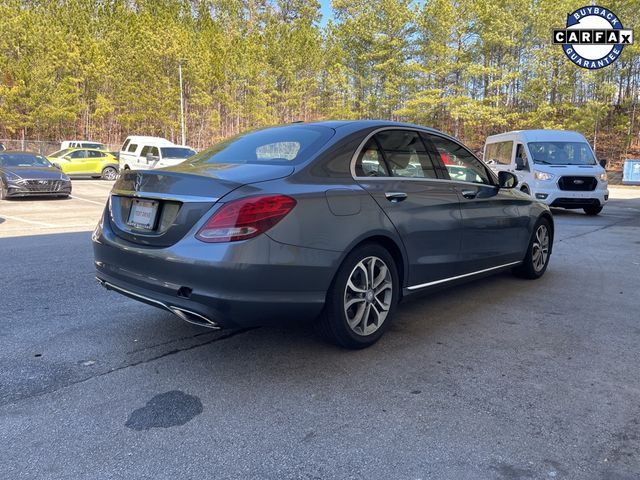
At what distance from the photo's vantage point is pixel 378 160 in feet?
12.2

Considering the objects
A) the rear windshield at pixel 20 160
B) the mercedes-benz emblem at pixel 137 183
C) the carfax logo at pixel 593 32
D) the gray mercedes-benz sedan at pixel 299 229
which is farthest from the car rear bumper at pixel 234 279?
the carfax logo at pixel 593 32

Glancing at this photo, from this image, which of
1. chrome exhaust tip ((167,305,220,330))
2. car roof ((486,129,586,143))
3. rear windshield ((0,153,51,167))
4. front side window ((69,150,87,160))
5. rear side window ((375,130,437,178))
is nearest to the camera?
chrome exhaust tip ((167,305,220,330))

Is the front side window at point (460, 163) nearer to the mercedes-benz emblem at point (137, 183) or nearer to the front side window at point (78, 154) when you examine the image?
the mercedes-benz emblem at point (137, 183)

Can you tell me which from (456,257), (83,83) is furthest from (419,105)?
(456,257)

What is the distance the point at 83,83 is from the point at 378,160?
42860 millimetres

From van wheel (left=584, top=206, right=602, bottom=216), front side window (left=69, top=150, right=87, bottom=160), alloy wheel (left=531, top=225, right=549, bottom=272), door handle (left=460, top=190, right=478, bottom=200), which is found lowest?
alloy wheel (left=531, top=225, right=549, bottom=272)

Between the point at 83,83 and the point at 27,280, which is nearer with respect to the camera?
the point at 27,280

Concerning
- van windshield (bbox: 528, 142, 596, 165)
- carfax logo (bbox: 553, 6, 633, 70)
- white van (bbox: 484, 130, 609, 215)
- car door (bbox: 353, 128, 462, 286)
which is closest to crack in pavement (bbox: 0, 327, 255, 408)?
car door (bbox: 353, 128, 462, 286)

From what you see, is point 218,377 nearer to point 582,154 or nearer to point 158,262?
point 158,262

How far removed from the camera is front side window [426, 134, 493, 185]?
4.35 meters

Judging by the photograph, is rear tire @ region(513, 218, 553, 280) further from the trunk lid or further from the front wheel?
the front wheel

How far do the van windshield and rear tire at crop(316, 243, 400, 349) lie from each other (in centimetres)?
1065

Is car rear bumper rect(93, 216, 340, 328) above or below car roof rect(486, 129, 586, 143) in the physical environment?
below

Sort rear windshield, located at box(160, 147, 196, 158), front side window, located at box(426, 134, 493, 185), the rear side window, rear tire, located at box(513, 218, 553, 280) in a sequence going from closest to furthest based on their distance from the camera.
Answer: the rear side window < front side window, located at box(426, 134, 493, 185) < rear tire, located at box(513, 218, 553, 280) < rear windshield, located at box(160, 147, 196, 158)
